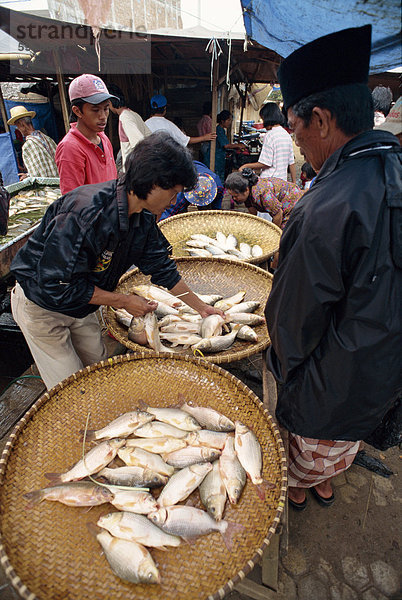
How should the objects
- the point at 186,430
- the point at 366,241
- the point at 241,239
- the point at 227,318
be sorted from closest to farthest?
the point at 366,241 → the point at 186,430 → the point at 227,318 → the point at 241,239

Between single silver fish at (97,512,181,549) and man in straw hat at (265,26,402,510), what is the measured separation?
Answer: 111cm

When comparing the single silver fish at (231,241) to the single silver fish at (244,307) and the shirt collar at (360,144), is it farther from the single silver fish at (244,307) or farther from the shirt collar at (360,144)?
the shirt collar at (360,144)

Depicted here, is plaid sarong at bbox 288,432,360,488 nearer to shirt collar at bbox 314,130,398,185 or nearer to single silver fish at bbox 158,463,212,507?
single silver fish at bbox 158,463,212,507

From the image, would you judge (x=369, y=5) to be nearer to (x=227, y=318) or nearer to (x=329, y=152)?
(x=329, y=152)

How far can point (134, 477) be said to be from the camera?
2096 mm

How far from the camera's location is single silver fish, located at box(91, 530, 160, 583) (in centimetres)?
167

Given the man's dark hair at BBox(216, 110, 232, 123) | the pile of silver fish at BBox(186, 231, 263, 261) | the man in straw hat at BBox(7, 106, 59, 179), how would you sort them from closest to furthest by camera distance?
the pile of silver fish at BBox(186, 231, 263, 261) → the man in straw hat at BBox(7, 106, 59, 179) → the man's dark hair at BBox(216, 110, 232, 123)

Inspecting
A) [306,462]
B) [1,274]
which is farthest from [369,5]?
[1,274]

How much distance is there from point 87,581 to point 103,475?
53cm

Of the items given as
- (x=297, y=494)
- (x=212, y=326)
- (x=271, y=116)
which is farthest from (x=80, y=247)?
(x=271, y=116)

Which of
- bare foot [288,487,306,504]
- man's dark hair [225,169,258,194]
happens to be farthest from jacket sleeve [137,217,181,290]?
man's dark hair [225,169,258,194]

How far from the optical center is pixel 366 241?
4.72 ft

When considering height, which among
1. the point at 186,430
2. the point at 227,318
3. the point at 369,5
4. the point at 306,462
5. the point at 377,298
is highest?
the point at 369,5

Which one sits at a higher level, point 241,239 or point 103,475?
point 241,239
